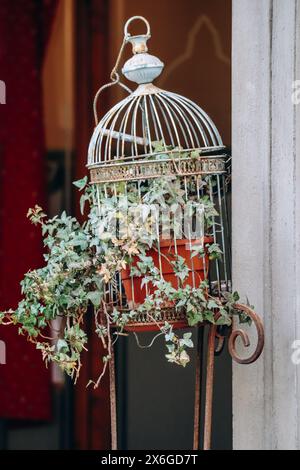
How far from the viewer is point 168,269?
1.99 m

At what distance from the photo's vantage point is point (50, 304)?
2.04 m

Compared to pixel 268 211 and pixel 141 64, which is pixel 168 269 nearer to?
pixel 268 211

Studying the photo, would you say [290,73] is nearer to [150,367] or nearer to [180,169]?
[180,169]

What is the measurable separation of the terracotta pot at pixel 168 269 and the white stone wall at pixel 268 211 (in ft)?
0.57

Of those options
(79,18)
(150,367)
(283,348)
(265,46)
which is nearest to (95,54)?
(79,18)

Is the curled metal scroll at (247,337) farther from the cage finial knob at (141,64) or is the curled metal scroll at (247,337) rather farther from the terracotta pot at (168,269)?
the cage finial knob at (141,64)

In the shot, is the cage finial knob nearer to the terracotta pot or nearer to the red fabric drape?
the terracotta pot

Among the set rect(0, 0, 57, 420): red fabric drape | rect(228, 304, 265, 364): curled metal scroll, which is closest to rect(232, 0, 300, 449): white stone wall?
rect(228, 304, 265, 364): curled metal scroll

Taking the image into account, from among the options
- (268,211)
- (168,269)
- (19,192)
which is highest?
(19,192)

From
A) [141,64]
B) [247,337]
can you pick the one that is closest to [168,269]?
[247,337]

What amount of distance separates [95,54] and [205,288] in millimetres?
2295

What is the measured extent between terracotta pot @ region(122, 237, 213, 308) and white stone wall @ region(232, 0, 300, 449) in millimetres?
172

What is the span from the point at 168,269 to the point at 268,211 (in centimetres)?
30

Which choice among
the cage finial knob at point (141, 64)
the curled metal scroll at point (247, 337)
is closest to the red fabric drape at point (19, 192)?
the cage finial knob at point (141, 64)
